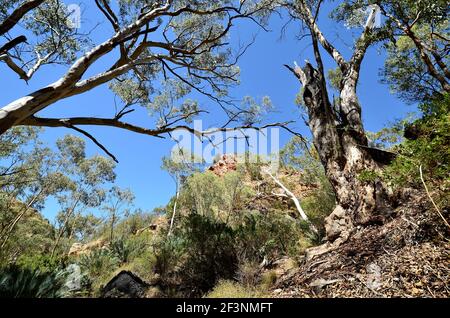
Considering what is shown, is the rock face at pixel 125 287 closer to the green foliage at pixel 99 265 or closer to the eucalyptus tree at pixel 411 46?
the green foliage at pixel 99 265

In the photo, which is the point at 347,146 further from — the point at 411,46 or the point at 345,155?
the point at 411,46

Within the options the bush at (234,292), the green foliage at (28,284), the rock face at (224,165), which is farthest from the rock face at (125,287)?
the rock face at (224,165)

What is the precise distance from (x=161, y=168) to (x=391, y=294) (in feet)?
78.5

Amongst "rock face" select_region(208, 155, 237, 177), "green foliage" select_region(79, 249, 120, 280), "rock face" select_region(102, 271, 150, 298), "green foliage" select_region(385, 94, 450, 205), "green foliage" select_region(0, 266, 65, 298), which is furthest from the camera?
"rock face" select_region(208, 155, 237, 177)

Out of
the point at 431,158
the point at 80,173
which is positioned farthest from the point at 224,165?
the point at 431,158

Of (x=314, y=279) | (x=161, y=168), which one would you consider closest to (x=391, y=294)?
(x=314, y=279)

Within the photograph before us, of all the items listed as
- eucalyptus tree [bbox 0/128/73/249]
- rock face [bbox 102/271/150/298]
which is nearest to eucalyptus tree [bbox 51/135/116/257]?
eucalyptus tree [bbox 0/128/73/249]

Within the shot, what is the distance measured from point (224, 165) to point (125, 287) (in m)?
23.2

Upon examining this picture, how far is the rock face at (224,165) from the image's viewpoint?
2850 cm

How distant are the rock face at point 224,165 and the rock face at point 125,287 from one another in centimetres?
2095

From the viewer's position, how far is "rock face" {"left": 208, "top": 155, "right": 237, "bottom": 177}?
28497 millimetres

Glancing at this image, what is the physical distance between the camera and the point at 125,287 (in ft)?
22.5

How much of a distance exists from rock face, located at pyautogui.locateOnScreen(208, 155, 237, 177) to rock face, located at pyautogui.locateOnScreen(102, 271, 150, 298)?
68.7 feet

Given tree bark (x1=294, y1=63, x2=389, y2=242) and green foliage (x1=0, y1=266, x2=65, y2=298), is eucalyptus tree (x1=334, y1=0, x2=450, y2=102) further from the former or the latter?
green foliage (x1=0, y1=266, x2=65, y2=298)
